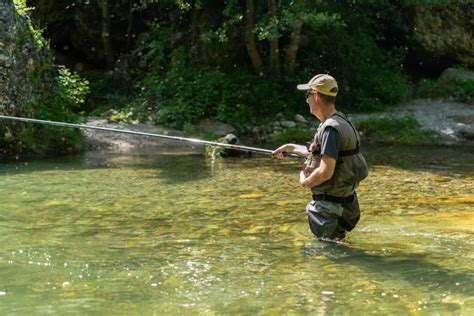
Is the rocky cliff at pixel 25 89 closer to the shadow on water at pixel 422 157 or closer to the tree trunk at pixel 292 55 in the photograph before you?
the shadow on water at pixel 422 157

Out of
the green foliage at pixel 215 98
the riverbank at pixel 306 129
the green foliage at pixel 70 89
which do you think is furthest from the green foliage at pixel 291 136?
the green foliage at pixel 70 89

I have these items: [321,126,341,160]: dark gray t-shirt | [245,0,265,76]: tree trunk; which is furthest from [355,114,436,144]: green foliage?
[321,126,341,160]: dark gray t-shirt

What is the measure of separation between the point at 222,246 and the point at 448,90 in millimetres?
14720

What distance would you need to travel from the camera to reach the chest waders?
6812 millimetres

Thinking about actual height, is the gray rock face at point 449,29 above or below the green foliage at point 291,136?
above

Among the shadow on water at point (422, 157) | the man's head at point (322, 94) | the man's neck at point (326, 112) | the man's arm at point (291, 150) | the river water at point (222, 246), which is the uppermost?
the man's head at point (322, 94)

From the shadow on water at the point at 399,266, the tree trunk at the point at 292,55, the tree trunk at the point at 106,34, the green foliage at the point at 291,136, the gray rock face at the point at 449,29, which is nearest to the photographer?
the shadow on water at the point at 399,266

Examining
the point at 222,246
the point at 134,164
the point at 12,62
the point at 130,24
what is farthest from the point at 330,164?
the point at 130,24

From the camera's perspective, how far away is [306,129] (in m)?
18.0

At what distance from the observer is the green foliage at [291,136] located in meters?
17.4

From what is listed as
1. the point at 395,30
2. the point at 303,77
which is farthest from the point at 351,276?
the point at 395,30

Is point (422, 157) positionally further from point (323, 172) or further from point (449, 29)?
point (323, 172)

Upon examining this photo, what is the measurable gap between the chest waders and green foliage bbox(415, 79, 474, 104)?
13814 millimetres

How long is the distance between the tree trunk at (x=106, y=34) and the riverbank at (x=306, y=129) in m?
5.40
